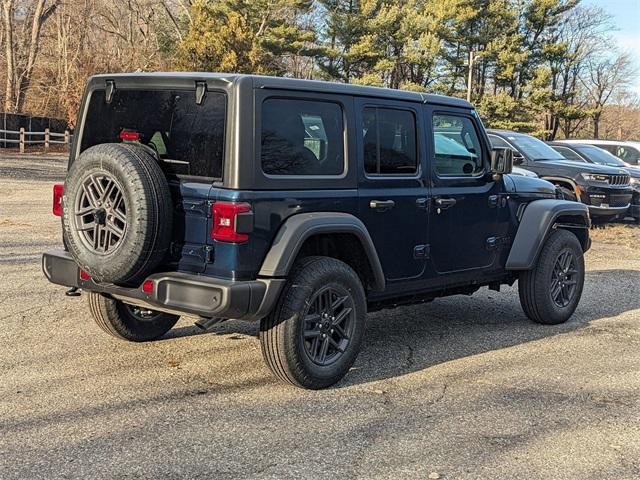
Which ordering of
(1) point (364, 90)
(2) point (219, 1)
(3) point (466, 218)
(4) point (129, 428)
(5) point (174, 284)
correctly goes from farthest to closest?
(2) point (219, 1), (3) point (466, 218), (1) point (364, 90), (5) point (174, 284), (4) point (129, 428)

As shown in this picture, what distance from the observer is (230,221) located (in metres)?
4.10

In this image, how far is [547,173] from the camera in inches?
530

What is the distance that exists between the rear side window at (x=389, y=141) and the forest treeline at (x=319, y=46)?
28.6 metres

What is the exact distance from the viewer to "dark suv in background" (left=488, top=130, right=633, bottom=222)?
1319 cm

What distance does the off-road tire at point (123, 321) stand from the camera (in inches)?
210

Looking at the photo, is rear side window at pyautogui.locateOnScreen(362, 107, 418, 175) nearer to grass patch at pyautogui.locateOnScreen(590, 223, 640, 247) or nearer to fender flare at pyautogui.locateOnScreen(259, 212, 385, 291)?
fender flare at pyautogui.locateOnScreen(259, 212, 385, 291)

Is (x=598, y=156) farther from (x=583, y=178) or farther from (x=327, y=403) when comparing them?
(x=327, y=403)

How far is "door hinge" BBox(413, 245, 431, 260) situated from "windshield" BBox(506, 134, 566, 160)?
8715mm

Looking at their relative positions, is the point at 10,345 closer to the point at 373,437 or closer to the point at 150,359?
the point at 150,359

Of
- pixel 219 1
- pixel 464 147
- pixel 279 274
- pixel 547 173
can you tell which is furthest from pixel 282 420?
pixel 219 1

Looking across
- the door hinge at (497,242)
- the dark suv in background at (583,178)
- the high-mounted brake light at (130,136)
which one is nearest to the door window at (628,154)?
the dark suv in background at (583,178)

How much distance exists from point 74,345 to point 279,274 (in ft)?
6.71

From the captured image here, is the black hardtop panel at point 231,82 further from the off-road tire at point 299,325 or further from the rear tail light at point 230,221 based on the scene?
the off-road tire at point 299,325

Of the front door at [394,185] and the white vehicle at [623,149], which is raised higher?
the white vehicle at [623,149]
